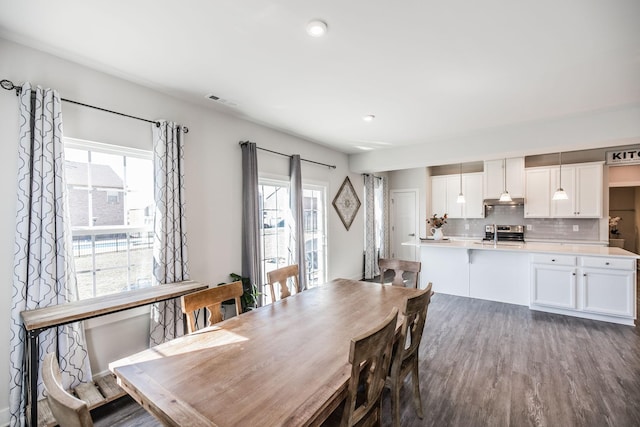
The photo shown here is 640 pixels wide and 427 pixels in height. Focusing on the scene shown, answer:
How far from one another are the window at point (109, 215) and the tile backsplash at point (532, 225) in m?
6.18

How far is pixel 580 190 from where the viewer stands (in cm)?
518

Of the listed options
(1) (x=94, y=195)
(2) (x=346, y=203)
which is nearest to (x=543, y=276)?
(2) (x=346, y=203)

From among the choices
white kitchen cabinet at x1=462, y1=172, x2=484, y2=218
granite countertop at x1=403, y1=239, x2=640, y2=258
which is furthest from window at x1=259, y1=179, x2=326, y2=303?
white kitchen cabinet at x1=462, y1=172, x2=484, y2=218

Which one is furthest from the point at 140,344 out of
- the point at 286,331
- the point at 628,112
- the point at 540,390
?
the point at 628,112

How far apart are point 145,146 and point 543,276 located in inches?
205

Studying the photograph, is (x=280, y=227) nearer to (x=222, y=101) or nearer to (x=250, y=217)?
(x=250, y=217)

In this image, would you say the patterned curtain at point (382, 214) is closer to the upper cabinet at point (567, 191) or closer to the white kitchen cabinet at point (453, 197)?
the white kitchen cabinet at point (453, 197)

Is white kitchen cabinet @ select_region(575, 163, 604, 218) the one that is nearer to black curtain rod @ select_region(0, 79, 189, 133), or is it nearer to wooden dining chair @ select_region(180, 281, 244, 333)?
wooden dining chair @ select_region(180, 281, 244, 333)

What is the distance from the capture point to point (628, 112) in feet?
10.7

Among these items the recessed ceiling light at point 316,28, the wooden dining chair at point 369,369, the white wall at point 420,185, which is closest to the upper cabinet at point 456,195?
the white wall at point 420,185

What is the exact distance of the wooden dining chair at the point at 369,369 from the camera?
1.16 meters

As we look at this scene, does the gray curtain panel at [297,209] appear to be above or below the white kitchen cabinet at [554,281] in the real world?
above

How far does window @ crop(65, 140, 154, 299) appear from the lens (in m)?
2.33

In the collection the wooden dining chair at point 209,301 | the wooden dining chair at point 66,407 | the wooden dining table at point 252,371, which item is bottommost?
the wooden dining table at point 252,371
